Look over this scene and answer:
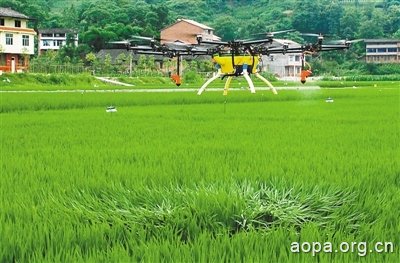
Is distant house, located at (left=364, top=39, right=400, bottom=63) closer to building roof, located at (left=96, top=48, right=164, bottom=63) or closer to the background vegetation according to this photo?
the background vegetation

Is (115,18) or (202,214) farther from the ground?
(115,18)

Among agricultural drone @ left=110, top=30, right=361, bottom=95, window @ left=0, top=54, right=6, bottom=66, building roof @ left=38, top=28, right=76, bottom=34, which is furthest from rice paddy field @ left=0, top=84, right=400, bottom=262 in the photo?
building roof @ left=38, top=28, right=76, bottom=34

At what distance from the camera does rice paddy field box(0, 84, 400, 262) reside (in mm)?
2061

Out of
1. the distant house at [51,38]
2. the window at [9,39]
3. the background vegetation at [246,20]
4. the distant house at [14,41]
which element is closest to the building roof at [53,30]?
the distant house at [51,38]

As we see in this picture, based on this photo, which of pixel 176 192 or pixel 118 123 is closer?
pixel 176 192

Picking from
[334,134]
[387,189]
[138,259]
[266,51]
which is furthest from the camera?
[266,51]

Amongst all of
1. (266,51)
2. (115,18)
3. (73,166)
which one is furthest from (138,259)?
(115,18)

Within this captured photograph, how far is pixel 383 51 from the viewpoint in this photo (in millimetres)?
28188

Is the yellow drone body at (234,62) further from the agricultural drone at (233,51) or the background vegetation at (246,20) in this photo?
the background vegetation at (246,20)

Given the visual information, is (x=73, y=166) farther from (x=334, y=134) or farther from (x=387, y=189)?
(x=334, y=134)

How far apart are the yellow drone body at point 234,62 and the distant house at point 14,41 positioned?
2439 centimetres

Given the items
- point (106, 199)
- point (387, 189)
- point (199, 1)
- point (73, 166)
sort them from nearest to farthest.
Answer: point (106, 199), point (387, 189), point (73, 166), point (199, 1)

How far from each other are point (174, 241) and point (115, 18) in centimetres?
1485

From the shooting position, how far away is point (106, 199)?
111 inches
